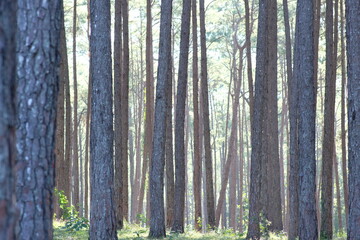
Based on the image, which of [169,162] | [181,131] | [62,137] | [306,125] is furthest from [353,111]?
[62,137]

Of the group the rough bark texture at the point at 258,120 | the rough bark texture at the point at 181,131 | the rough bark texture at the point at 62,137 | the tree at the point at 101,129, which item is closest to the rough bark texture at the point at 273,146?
the rough bark texture at the point at 181,131

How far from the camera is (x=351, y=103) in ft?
29.9

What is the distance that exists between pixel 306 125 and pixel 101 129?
12.7 feet

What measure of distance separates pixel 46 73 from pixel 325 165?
10.9 metres

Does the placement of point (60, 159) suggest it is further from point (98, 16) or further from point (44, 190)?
point (44, 190)

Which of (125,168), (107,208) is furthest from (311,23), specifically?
(125,168)

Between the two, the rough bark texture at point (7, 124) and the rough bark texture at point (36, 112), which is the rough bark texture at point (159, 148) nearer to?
the rough bark texture at point (36, 112)

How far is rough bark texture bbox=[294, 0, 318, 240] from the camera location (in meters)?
10.7

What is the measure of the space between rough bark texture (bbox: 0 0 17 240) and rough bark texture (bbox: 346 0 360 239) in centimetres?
719

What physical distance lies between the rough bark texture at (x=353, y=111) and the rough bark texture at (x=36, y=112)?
594 cm

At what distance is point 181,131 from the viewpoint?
14125mm

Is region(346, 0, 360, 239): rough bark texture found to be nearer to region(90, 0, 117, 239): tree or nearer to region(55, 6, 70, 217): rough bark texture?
region(90, 0, 117, 239): tree

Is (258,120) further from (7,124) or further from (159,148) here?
(7,124)

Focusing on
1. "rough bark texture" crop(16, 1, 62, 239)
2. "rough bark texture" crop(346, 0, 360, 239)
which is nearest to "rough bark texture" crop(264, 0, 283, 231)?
"rough bark texture" crop(346, 0, 360, 239)
